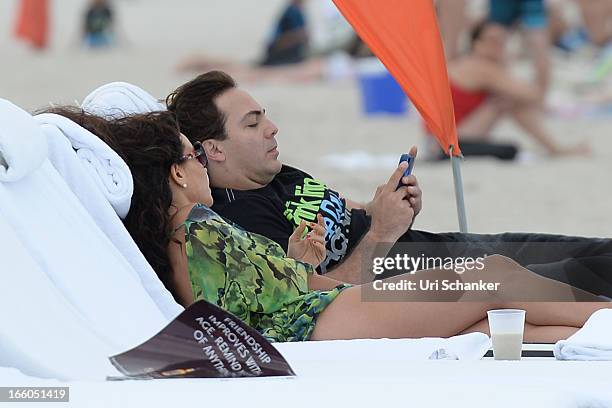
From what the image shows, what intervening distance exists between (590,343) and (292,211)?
1.15 metres

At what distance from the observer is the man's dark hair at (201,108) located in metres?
3.87

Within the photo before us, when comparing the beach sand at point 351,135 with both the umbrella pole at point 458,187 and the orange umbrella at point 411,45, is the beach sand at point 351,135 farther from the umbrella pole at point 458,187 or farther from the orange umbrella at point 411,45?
the orange umbrella at point 411,45

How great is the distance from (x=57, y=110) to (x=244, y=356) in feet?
3.38

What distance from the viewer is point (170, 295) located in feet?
10.3

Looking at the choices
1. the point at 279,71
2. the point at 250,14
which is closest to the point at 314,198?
the point at 279,71

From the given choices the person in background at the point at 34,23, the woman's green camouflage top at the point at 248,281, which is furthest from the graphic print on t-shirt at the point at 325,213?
the person in background at the point at 34,23

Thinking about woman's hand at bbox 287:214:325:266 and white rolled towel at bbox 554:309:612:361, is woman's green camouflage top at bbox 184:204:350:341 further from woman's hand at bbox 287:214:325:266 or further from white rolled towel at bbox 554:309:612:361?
white rolled towel at bbox 554:309:612:361

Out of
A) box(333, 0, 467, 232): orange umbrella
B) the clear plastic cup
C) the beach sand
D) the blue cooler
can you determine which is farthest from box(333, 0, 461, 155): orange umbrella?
the blue cooler

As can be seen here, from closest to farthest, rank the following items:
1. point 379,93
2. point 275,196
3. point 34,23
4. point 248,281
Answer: point 248,281
point 275,196
point 379,93
point 34,23

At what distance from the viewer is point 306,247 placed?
3.53 meters

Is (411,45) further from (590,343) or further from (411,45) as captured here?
(590,343)

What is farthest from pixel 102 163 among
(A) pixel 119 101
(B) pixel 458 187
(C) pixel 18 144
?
(B) pixel 458 187

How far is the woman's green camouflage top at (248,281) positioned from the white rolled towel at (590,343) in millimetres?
565

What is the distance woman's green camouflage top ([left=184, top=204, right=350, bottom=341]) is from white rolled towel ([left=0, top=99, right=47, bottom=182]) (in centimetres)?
40
